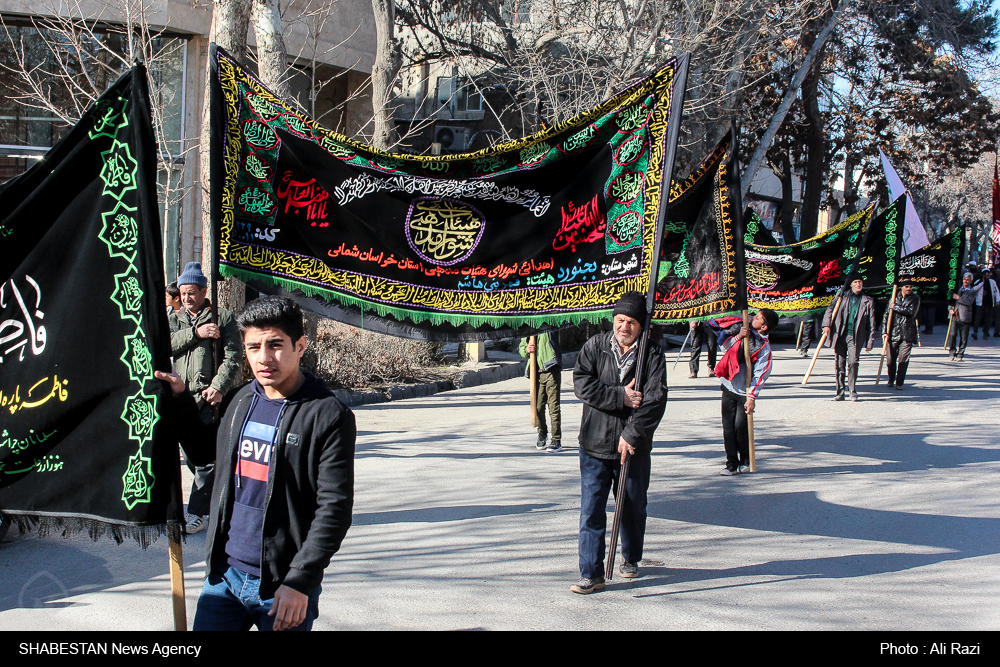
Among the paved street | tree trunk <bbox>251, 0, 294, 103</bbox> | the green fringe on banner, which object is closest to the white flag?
the paved street

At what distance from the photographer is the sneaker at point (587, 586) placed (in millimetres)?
4836

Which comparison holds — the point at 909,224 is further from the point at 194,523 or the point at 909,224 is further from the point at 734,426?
the point at 194,523

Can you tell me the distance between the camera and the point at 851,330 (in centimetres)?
1323

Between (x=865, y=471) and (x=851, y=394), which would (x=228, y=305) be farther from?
(x=851, y=394)

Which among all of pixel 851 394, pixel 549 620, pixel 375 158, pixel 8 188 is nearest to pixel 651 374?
pixel 549 620

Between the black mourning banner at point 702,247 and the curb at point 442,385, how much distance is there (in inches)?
124

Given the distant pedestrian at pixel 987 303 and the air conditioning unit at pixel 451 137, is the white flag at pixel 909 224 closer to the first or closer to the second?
the air conditioning unit at pixel 451 137

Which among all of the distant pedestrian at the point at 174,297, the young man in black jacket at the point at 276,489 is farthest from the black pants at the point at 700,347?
the young man in black jacket at the point at 276,489

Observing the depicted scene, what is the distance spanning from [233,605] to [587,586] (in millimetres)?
2471

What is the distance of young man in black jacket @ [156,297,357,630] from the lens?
2.73 metres

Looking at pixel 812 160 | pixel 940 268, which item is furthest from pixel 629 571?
pixel 812 160

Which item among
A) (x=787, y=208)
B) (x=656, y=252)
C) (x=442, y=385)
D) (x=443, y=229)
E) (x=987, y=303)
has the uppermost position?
(x=787, y=208)

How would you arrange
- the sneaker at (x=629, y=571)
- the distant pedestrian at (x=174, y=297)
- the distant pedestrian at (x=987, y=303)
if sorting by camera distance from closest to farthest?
the sneaker at (x=629, y=571)
the distant pedestrian at (x=174, y=297)
the distant pedestrian at (x=987, y=303)

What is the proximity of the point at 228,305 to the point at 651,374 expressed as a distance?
5.59 metres
